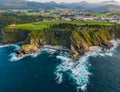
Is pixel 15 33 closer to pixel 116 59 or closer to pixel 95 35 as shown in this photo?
pixel 95 35

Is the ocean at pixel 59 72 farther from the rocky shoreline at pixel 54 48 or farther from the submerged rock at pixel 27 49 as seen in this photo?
the submerged rock at pixel 27 49

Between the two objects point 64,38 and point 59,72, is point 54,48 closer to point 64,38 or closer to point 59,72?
point 64,38

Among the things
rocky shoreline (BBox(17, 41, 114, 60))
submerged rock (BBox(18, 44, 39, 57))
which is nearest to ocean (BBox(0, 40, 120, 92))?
rocky shoreline (BBox(17, 41, 114, 60))

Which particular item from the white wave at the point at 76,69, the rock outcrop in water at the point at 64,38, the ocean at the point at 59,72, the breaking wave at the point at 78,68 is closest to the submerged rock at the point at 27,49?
the rock outcrop in water at the point at 64,38

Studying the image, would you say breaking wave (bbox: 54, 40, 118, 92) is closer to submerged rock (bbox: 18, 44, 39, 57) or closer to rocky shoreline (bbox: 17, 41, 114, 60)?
rocky shoreline (bbox: 17, 41, 114, 60)

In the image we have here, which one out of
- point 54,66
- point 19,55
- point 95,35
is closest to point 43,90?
point 54,66
